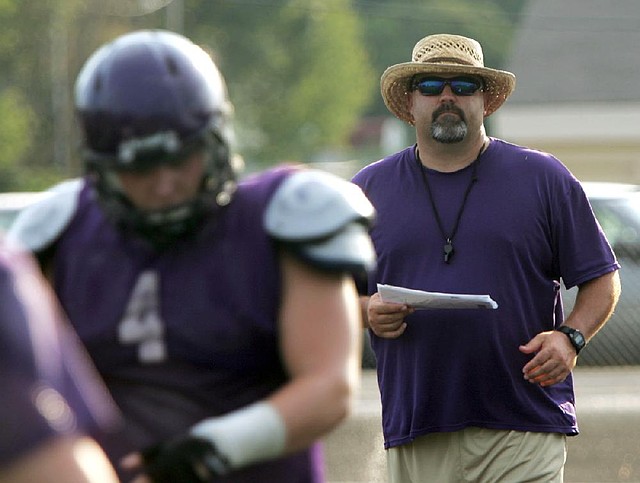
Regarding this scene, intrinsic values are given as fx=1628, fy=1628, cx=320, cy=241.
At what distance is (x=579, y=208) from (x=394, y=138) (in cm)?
7269

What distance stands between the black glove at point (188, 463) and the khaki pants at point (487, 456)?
2.25 m

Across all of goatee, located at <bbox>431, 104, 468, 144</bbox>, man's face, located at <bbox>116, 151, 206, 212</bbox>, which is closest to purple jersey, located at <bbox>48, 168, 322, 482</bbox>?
man's face, located at <bbox>116, 151, 206, 212</bbox>

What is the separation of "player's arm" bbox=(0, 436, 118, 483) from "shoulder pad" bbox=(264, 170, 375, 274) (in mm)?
945

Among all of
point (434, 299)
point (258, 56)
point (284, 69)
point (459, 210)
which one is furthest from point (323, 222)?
point (258, 56)

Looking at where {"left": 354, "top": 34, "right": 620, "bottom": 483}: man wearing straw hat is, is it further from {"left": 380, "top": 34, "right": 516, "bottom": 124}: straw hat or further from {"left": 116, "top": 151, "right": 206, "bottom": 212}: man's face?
{"left": 116, "top": 151, "right": 206, "bottom": 212}: man's face

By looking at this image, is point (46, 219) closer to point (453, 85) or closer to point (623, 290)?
point (453, 85)

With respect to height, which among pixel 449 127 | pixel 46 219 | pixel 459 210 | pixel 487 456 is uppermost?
pixel 46 219

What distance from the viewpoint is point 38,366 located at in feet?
6.60

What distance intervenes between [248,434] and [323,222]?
41cm

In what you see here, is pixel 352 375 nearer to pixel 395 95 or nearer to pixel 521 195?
pixel 521 195

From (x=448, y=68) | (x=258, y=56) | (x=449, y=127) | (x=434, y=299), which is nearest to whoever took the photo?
(x=434, y=299)

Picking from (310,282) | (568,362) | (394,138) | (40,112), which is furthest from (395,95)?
(394,138)

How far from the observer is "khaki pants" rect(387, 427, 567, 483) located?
5.01 meters

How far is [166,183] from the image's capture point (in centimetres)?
298
